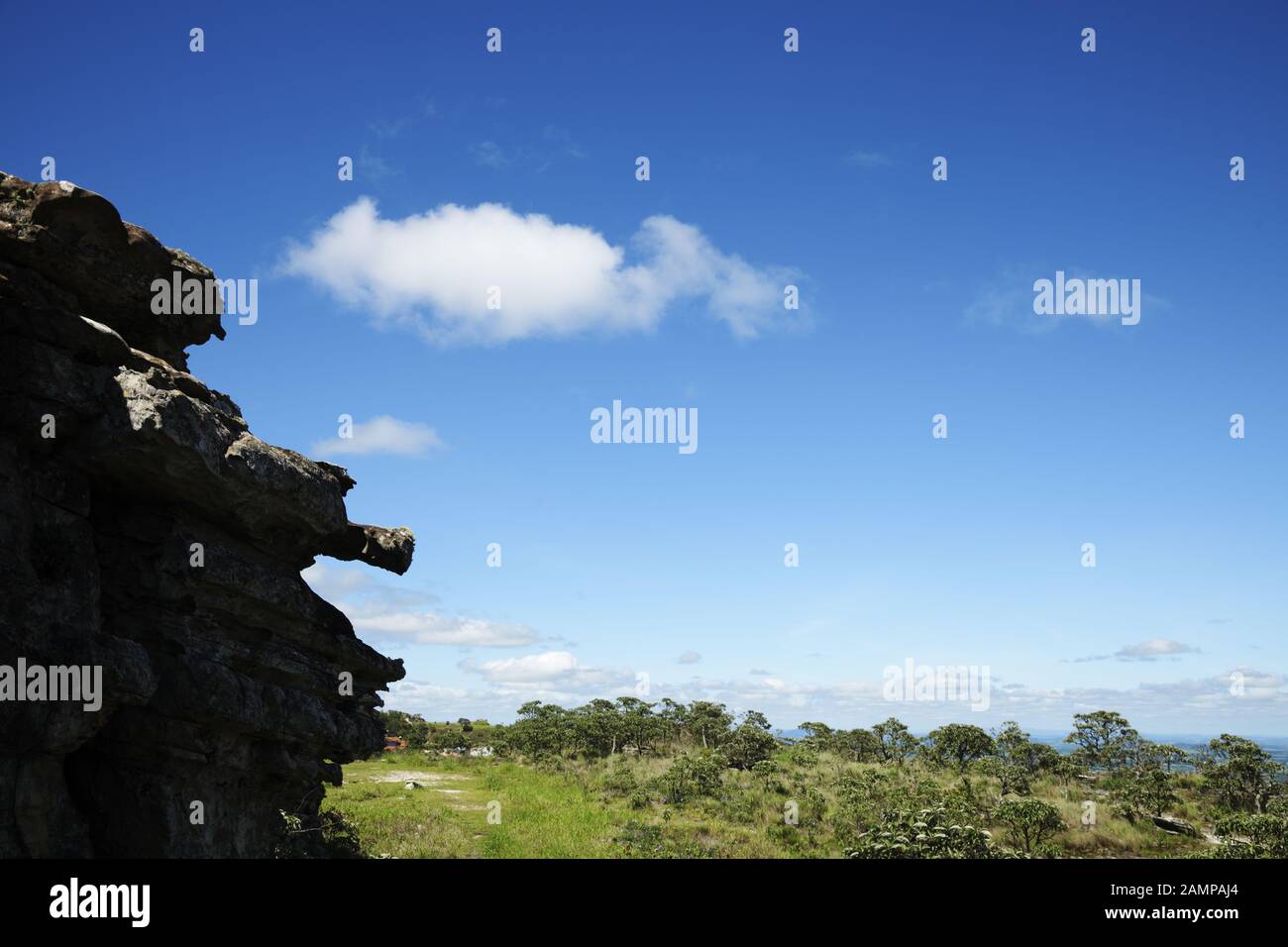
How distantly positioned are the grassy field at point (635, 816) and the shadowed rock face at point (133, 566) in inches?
398

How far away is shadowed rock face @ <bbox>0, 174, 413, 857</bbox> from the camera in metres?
15.7

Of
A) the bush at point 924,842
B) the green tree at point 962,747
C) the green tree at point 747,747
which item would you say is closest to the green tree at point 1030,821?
→ the bush at point 924,842

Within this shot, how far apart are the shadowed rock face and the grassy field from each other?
10.1 m

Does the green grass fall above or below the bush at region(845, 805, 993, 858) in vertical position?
below

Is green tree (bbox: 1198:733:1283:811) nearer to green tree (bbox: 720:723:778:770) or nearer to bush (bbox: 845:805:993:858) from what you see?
bush (bbox: 845:805:993:858)

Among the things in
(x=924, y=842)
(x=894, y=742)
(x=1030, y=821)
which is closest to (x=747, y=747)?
(x=894, y=742)

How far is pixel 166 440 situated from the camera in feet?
58.4

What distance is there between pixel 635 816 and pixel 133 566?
26.4 meters

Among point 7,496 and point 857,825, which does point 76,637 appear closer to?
point 7,496

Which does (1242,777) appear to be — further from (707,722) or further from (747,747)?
(707,722)

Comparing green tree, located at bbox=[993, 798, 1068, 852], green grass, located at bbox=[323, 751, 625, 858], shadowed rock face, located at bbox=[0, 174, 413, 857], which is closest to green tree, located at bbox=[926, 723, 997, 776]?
green tree, located at bbox=[993, 798, 1068, 852]

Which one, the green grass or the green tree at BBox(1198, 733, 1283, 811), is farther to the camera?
the green tree at BBox(1198, 733, 1283, 811)
